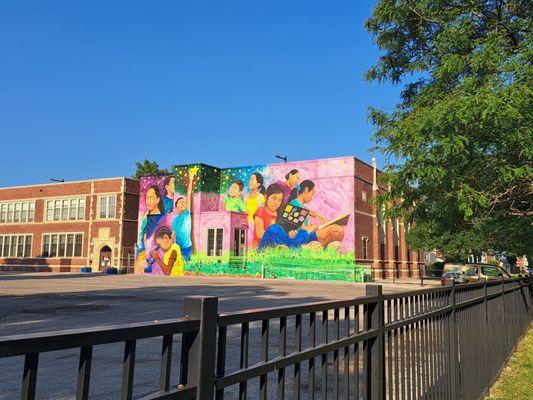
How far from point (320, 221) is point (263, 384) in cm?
3822

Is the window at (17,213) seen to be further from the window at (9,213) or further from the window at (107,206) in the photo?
the window at (107,206)

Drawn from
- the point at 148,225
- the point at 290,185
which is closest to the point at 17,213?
the point at 148,225

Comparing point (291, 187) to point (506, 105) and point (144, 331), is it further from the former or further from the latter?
point (144, 331)

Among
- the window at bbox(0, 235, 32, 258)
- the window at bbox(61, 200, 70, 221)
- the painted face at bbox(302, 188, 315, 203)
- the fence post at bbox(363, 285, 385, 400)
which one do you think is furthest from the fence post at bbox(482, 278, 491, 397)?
the window at bbox(0, 235, 32, 258)

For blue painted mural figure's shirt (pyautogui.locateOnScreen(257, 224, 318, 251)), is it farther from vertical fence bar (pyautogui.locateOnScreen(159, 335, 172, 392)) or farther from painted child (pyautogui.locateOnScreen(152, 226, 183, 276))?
vertical fence bar (pyautogui.locateOnScreen(159, 335, 172, 392))

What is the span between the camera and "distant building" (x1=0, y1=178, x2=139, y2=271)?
50.4m

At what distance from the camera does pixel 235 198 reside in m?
44.9

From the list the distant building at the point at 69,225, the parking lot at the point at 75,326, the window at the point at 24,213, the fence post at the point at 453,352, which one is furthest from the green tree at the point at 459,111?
the window at the point at 24,213

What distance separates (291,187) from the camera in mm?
41719

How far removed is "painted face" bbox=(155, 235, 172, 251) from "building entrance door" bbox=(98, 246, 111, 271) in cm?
710

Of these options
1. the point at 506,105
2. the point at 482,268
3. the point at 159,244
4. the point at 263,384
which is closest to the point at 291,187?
the point at 159,244

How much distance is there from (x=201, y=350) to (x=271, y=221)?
4037 cm

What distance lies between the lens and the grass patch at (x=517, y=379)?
253 inches

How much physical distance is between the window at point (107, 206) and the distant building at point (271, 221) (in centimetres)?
366
